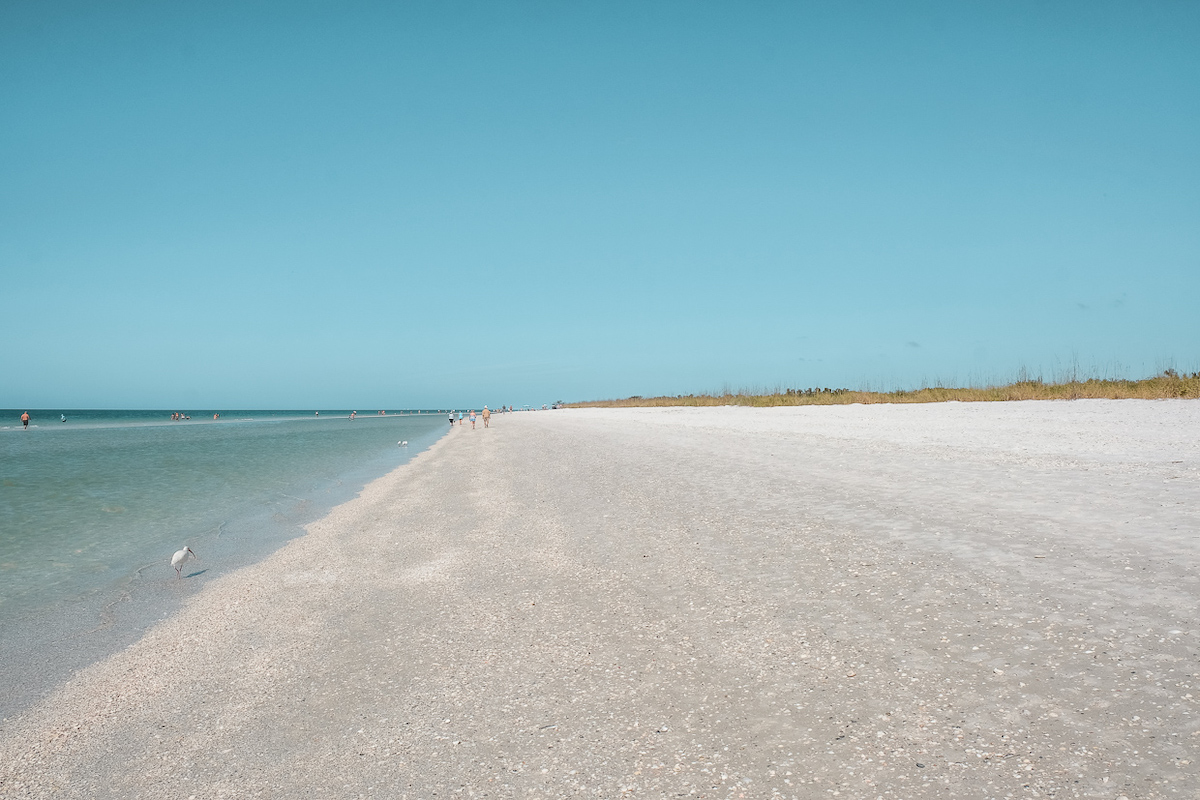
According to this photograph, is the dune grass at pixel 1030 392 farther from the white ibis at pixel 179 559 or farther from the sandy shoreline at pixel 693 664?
the white ibis at pixel 179 559

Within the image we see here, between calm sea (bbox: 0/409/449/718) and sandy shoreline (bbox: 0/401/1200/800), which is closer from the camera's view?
sandy shoreline (bbox: 0/401/1200/800)

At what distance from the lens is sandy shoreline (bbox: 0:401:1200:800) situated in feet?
9.66

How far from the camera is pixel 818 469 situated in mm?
11555

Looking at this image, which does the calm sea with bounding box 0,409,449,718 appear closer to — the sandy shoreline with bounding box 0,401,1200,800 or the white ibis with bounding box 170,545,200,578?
the white ibis with bounding box 170,545,200,578

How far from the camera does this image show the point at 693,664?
400 centimetres

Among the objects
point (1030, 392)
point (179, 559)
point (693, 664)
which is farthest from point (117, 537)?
point (1030, 392)

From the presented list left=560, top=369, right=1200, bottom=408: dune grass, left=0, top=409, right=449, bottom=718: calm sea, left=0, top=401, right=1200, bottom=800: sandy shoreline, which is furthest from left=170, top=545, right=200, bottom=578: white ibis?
left=560, top=369, right=1200, bottom=408: dune grass

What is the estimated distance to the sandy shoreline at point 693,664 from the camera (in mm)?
2943

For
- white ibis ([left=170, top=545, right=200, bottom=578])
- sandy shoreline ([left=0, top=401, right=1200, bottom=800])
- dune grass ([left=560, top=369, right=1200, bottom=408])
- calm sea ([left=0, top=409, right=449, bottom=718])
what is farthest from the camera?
dune grass ([left=560, top=369, right=1200, bottom=408])

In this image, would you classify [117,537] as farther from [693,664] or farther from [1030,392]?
[1030,392]

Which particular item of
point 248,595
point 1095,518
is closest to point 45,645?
point 248,595

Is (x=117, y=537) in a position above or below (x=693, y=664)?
below

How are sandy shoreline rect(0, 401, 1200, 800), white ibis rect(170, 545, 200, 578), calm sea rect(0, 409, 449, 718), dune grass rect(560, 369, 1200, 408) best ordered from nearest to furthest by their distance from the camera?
sandy shoreline rect(0, 401, 1200, 800)
calm sea rect(0, 409, 449, 718)
white ibis rect(170, 545, 200, 578)
dune grass rect(560, 369, 1200, 408)

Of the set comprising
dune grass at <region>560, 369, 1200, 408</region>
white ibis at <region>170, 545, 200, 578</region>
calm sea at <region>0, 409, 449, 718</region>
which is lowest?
calm sea at <region>0, 409, 449, 718</region>
